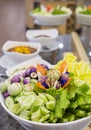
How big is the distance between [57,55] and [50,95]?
64 centimetres

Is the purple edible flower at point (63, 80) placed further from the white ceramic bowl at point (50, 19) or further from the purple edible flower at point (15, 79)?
the white ceramic bowl at point (50, 19)

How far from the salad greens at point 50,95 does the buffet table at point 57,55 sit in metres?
0.12

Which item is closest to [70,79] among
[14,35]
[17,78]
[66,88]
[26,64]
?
[66,88]

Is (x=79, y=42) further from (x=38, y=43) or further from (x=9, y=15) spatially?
(x=9, y=15)

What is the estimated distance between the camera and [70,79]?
650 mm

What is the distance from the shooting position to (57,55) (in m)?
1.26

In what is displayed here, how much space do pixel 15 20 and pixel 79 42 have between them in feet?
8.94

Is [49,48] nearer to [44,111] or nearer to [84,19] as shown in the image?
[84,19]

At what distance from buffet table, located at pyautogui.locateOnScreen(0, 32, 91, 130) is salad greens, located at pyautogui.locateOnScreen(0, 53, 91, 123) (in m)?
0.12

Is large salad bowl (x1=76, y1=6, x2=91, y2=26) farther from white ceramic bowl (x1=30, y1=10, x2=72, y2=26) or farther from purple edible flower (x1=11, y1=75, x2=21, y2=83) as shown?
purple edible flower (x1=11, y1=75, x2=21, y2=83)

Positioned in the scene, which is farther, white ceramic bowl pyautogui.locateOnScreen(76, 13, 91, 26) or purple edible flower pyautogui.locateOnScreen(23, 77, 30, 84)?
white ceramic bowl pyautogui.locateOnScreen(76, 13, 91, 26)

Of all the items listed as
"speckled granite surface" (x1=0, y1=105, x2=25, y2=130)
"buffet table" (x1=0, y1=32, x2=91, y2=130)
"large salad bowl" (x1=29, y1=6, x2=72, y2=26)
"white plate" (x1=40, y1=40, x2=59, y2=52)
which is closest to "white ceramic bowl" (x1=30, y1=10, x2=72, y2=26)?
"large salad bowl" (x1=29, y1=6, x2=72, y2=26)

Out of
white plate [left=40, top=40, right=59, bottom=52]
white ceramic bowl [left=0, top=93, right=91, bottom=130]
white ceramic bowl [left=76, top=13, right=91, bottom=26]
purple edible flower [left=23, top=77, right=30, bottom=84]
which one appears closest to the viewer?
white ceramic bowl [left=0, top=93, right=91, bottom=130]

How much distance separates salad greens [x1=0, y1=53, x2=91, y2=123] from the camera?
1.98 ft
